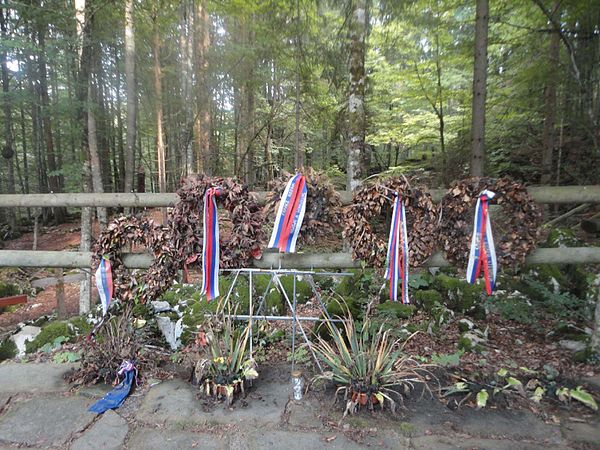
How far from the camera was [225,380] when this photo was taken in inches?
89.7

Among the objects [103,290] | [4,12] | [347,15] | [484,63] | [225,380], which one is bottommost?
[225,380]

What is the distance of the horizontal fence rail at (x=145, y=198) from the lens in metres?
2.36

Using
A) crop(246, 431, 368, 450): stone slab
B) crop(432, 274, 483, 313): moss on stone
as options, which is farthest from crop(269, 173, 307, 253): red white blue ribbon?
crop(432, 274, 483, 313): moss on stone

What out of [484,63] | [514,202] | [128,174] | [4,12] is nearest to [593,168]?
[484,63]

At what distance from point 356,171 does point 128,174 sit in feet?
18.2

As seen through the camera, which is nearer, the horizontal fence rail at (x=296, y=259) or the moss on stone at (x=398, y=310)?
Answer: the horizontal fence rail at (x=296, y=259)

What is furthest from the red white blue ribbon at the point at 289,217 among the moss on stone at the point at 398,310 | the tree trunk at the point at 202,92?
the tree trunk at the point at 202,92

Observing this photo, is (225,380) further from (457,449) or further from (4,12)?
(4,12)

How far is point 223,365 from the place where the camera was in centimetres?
230

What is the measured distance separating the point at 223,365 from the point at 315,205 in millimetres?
1212

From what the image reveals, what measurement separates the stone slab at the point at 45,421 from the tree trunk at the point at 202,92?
7762mm

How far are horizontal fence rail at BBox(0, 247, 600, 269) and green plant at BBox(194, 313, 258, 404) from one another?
56 cm

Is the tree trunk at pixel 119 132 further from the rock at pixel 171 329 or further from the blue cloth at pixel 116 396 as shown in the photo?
the blue cloth at pixel 116 396

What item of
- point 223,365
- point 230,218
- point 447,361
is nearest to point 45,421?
point 223,365
